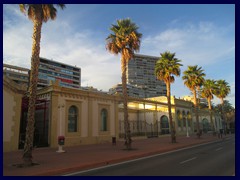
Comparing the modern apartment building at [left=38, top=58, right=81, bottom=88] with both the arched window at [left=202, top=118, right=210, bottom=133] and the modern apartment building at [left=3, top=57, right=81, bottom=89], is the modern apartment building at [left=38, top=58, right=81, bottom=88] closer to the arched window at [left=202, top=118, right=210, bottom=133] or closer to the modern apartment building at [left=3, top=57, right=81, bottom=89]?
the modern apartment building at [left=3, top=57, right=81, bottom=89]

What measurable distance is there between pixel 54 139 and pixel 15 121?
4.58 metres

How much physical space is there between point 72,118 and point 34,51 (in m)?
13.9

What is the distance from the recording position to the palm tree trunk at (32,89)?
1233cm

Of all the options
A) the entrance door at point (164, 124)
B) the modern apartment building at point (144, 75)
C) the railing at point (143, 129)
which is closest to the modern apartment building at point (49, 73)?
the modern apartment building at point (144, 75)

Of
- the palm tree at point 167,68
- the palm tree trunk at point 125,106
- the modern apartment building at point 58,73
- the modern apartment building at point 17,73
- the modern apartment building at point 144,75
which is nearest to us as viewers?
the palm tree trunk at point 125,106

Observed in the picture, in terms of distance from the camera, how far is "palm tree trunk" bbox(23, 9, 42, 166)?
40.5 feet

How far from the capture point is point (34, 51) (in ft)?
44.1

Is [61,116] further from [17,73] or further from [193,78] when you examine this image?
[17,73]

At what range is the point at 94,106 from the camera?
28.7 metres

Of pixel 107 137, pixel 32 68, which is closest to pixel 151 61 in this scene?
pixel 107 137

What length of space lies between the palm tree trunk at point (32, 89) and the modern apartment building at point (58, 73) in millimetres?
90710

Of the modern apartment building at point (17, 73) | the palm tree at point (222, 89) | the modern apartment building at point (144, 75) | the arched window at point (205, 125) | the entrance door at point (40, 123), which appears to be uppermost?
the modern apartment building at point (144, 75)

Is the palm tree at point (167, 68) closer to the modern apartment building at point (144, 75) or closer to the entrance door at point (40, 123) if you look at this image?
the entrance door at point (40, 123)

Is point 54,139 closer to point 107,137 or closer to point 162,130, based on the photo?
point 107,137
